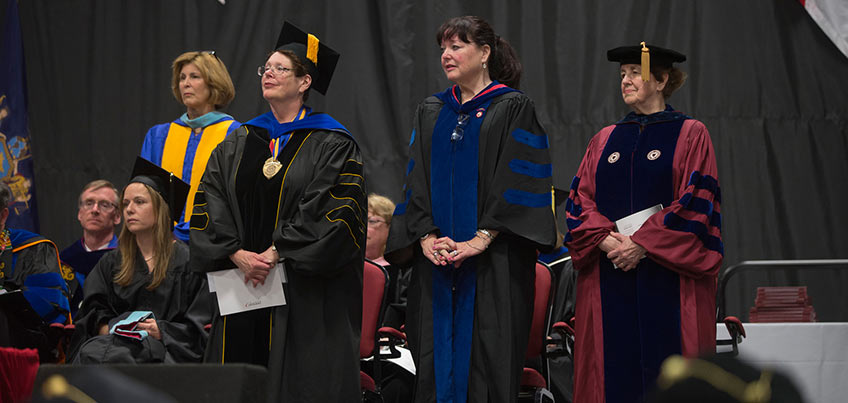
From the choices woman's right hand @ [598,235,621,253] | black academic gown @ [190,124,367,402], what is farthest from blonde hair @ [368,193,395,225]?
woman's right hand @ [598,235,621,253]

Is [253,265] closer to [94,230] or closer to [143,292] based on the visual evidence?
[143,292]

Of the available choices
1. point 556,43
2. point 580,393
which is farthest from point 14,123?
point 580,393

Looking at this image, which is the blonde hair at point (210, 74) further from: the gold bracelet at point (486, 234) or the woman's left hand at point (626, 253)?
the woman's left hand at point (626, 253)

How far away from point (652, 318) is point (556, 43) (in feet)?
12.7

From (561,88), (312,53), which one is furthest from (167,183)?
(561,88)

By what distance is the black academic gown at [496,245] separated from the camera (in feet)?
12.8

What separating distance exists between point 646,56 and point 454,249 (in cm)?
129

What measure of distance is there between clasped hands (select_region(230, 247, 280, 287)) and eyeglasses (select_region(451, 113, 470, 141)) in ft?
3.03

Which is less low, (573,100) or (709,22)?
(709,22)

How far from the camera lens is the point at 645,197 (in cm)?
413

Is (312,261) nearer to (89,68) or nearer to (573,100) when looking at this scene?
(573,100)

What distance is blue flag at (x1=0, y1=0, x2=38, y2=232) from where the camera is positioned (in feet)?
23.4

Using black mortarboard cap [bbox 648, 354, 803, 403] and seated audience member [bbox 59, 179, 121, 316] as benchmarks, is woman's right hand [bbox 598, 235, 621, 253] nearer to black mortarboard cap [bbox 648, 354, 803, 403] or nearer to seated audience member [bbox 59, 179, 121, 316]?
black mortarboard cap [bbox 648, 354, 803, 403]

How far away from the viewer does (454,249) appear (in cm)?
391
